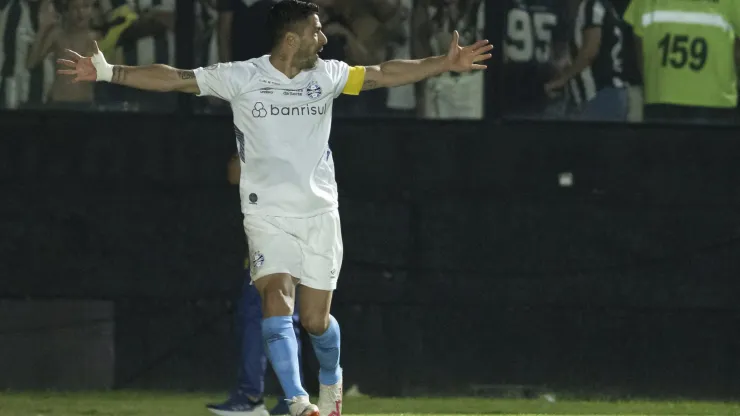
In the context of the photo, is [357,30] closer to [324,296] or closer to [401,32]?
[401,32]

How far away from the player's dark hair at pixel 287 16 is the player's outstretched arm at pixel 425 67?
0.46 meters

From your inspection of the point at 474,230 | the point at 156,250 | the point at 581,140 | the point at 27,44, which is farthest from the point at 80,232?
the point at 581,140

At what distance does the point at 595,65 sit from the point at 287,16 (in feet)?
10.4

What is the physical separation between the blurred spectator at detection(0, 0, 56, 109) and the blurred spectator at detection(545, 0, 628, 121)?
10.7 feet

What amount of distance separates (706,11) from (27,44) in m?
4.35

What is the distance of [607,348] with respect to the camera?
35.6ft

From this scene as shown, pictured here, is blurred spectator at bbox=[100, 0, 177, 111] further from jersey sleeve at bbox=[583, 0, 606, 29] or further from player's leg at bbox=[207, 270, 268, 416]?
jersey sleeve at bbox=[583, 0, 606, 29]

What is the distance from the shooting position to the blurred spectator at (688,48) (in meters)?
10.8

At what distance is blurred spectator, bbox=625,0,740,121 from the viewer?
10.8 meters

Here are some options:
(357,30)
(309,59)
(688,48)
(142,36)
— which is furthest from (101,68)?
(688,48)

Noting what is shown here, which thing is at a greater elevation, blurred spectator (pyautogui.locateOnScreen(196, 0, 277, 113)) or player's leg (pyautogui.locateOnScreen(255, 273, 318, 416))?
blurred spectator (pyautogui.locateOnScreen(196, 0, 277, 113))

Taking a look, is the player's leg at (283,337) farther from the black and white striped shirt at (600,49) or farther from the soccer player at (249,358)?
the black and white striped shirt at (600,49)

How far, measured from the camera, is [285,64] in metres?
8.34

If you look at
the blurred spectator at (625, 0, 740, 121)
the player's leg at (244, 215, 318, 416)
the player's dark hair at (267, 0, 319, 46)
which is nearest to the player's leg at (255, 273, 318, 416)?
the player's leg at (244, 215, 318, 416)
